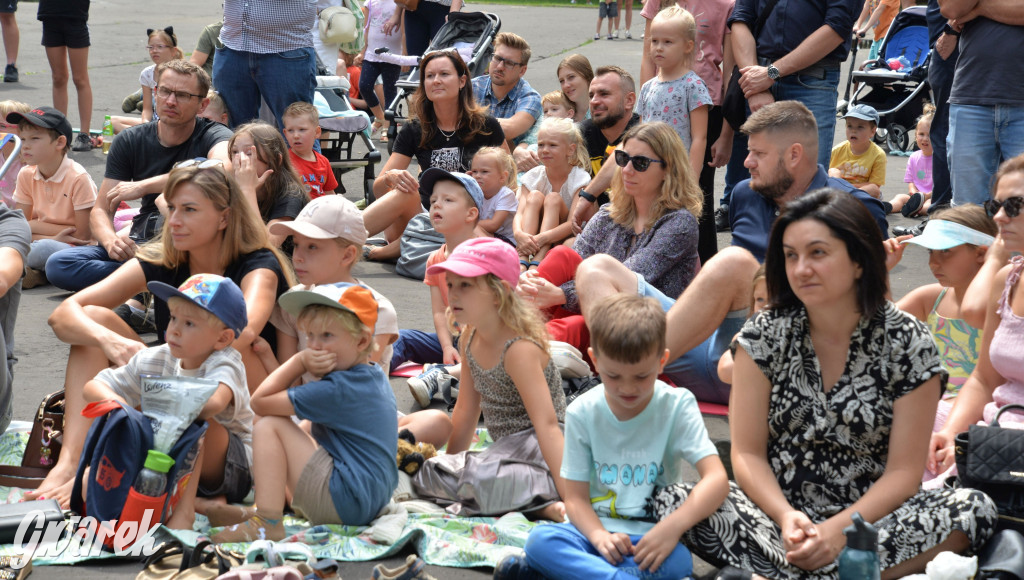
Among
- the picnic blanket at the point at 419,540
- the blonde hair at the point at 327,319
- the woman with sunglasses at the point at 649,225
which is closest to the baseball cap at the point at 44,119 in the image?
the woman with sunglasses at the point at 649,225

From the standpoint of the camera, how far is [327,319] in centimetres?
343

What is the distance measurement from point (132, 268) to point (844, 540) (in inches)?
111

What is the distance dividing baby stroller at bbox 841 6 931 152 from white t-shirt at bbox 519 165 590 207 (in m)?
5.70

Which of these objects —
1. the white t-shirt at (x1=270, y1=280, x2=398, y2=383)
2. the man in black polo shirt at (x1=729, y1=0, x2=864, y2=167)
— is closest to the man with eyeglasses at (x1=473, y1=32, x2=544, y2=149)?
the man in black polo shirt at (x1=729, y1=0, x2=864, y2=167)

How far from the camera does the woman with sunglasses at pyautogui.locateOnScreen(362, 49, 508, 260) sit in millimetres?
6949

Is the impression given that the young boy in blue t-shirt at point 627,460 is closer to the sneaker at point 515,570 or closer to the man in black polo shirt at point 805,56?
the sneaker at point 515,570

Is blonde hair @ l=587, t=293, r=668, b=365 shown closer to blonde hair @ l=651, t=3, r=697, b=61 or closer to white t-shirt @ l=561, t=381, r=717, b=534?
white t-shirt @ l=561, t=381, r=717, b=534

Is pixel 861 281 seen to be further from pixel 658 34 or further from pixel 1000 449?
pixel 658 34

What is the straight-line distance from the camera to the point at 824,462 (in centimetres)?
310

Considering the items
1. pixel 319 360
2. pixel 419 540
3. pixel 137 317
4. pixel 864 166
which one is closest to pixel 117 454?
pixel 319 360

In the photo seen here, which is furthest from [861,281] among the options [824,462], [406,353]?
[406,353]

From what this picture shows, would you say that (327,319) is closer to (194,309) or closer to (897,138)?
(194,309)

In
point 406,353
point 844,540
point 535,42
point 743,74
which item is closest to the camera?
point 844,540

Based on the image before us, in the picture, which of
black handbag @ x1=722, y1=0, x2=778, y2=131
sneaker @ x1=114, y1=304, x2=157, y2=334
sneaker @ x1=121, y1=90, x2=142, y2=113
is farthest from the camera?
sneaker @ x1=121, y1=90, x2=142, y2=113
